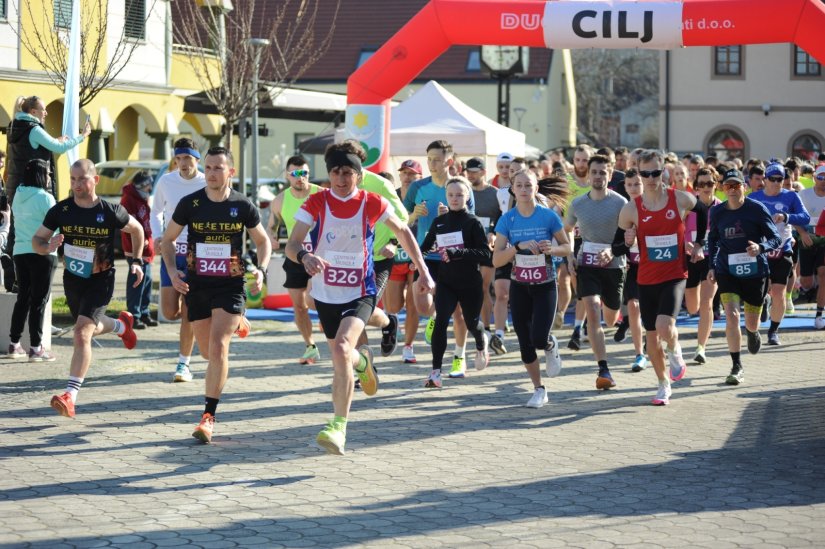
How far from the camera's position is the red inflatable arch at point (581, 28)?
51.5ft

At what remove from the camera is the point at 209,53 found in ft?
88.0

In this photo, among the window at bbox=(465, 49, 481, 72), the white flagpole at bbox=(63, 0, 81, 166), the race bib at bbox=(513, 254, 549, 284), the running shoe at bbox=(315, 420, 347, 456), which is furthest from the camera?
the window at bbox=(465, 49, 481, 72)

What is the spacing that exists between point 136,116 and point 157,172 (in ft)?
37.3

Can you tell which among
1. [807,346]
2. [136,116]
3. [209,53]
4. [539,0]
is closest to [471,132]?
[209,53]

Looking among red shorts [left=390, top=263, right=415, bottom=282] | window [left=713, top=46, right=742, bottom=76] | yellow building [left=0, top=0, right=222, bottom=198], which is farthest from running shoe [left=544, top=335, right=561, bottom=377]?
window [left=713, top=46, right=742, bottom=76]

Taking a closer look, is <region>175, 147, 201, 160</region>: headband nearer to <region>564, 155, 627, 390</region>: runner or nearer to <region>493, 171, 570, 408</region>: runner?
<region>493, 171, 570, 408</region>: runner

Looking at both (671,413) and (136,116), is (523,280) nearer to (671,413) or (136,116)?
(671,413)

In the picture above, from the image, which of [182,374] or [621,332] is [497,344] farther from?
[182,374]

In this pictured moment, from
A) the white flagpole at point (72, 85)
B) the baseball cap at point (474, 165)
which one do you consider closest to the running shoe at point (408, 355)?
the baseball cap at point (474, 165)

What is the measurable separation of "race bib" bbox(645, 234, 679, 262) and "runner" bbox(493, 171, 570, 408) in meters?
0.66

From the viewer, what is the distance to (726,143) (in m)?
50.6

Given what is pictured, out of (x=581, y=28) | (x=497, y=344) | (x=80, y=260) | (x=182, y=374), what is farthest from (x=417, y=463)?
(x=581, y=28)

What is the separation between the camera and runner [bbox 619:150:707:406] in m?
10.4

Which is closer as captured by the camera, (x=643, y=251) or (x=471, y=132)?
(x=643, y=251)
